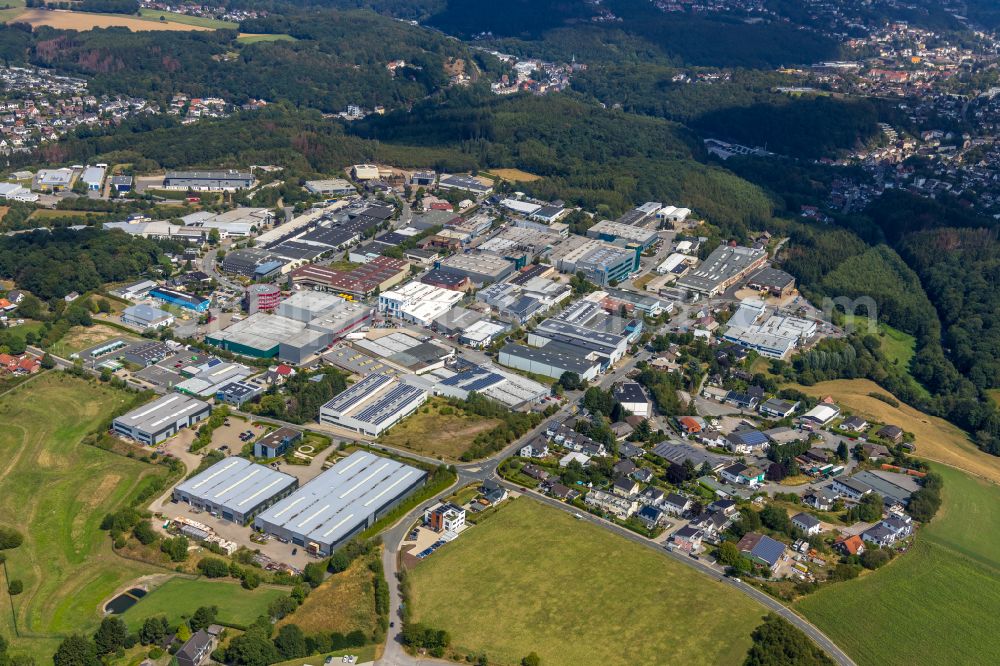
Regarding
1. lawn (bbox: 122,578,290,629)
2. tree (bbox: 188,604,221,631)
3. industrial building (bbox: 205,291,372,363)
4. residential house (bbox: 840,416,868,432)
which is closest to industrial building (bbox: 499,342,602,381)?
industrial building (bbox: 205,291,372,363)

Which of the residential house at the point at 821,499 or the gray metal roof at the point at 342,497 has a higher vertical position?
the residential house at the point at 821,499

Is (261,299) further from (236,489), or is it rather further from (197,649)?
(197,649)

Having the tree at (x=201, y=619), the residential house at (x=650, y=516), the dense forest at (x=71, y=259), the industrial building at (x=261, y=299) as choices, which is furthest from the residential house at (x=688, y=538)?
the dense forest at (x=71, y=259)

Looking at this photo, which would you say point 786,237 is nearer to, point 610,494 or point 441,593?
point 610,494

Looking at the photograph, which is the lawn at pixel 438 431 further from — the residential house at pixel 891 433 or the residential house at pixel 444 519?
the residential house at pixel 891 433

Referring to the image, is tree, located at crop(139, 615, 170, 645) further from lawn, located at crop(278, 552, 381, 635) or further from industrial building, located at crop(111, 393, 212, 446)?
industrial building, located at crop(111, 393, 212, 446)
